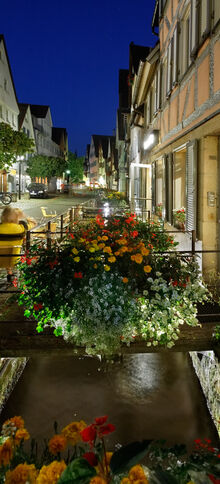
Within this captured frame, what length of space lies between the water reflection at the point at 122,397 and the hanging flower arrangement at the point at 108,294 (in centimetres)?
103

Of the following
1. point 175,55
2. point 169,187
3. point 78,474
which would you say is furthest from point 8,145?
point 78,474

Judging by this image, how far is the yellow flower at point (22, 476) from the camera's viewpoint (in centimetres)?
159

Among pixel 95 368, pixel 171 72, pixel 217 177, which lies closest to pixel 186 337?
pixel 95 368

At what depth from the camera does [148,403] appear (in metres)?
5.07

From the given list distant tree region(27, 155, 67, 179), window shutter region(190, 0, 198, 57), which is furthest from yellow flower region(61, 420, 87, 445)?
distant tree region(27, 155, 67, 179)

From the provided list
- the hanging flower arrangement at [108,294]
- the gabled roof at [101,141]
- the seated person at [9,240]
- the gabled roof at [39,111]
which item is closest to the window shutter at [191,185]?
the seated person at [9,240]

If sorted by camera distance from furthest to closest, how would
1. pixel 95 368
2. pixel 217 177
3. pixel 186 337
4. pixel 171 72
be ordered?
pixel 171 72 → pixel 217 177 → pixel 95 368 → pixel 186 337

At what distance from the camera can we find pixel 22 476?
1594mm

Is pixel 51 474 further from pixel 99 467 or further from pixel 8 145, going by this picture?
pixel 8 145

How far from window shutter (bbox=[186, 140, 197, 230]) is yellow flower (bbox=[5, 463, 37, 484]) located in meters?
6.55

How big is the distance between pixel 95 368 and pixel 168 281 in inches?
103

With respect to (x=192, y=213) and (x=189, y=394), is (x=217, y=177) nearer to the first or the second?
(x=192, y=213)

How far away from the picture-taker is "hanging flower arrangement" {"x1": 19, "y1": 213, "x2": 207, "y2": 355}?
3.67 m

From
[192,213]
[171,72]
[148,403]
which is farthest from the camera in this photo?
[171,72]
